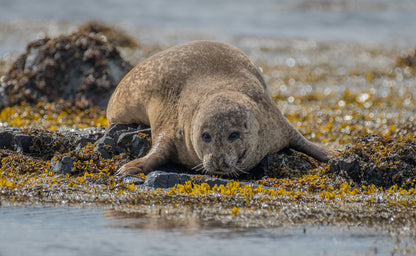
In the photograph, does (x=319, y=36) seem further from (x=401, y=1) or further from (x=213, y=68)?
(x=213, y=68)

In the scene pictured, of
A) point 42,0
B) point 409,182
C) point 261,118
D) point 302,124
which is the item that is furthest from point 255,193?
point 42,0

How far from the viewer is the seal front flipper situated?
6.09 meters

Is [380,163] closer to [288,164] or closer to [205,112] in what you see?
[288,164]

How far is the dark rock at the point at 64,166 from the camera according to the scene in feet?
20.1

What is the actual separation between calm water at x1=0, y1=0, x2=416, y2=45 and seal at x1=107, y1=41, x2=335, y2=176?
57.9ft

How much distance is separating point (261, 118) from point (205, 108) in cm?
61

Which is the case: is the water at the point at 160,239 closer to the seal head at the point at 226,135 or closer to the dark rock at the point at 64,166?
the seal head at the point at 226,135

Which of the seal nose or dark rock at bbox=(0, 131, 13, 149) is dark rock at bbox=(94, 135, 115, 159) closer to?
dark rock at bbox=(0, 131, 13, 149)

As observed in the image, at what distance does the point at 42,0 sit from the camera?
116ft

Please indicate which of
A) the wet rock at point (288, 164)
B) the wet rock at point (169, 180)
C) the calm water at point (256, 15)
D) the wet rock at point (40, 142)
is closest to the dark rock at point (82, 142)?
the wet rock at point (40, 142)

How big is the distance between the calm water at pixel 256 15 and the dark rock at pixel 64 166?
63.3ft

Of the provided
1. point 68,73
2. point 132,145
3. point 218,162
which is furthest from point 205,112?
point 68,73

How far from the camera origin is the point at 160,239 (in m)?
3.94

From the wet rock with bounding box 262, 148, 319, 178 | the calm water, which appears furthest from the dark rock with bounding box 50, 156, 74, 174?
the calm water
